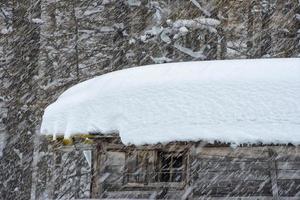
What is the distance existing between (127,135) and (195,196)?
6.53 feet

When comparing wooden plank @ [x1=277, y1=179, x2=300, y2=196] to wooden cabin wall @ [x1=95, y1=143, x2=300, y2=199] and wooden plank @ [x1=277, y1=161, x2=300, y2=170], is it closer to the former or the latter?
wooden cabin wall @ [x1=95, y1=143, x2=300, y2=199]

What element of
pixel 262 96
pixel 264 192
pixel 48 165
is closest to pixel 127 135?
pixel 262 96

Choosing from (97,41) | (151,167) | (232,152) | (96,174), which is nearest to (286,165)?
(232,152)

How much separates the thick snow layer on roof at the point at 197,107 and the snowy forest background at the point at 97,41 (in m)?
5.37

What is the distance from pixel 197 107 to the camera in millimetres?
6684

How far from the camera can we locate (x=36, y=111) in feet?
42.3

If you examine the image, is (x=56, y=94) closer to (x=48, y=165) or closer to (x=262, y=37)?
(x=48, y=165)

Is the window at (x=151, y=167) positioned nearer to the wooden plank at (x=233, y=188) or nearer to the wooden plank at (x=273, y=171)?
the wooden plank at (x=233, y=188)

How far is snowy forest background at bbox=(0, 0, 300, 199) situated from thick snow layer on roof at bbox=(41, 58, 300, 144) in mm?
5373

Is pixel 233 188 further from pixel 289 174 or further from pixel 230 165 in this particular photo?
pixel 289 174

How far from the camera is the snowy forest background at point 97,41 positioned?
12438 mm

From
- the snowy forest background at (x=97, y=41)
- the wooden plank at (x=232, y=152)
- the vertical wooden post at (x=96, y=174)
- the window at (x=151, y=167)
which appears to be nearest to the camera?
the vertical wooden post at (x=96, y=174)

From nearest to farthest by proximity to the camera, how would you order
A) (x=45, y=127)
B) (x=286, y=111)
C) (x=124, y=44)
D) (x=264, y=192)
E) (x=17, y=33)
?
(x=286, y=111), (x=45, y=127), (x=264, y=192), (x=17, y=33), (x=124, y=44)

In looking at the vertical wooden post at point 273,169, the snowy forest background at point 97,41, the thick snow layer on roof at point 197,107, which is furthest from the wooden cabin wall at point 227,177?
the snowy forest background at point 97,41
